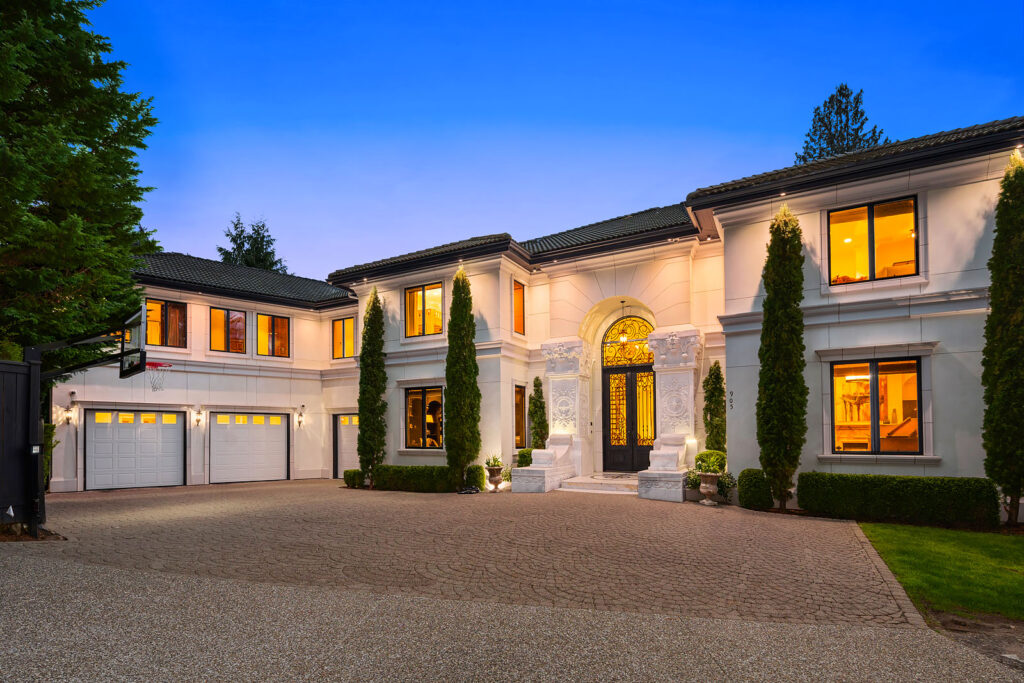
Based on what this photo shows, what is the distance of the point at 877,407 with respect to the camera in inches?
471

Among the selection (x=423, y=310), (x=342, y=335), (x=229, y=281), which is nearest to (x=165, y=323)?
(x=229, y=281)

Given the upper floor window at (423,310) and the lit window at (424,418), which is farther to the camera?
the upper floor window at (423,310)

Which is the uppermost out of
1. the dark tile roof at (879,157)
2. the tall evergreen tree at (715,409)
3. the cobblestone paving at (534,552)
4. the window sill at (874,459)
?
the dark tile roof at (879,157)

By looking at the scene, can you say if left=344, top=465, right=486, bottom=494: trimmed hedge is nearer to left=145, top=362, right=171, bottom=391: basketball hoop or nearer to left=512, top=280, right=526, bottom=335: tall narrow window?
left=512, top=280, right=526, bottom=335: tall narrow window

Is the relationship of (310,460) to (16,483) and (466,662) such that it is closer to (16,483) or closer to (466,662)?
(16,483)

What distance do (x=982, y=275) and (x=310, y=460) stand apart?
21.3 meters

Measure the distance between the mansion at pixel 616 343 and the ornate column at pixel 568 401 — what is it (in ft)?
0.21

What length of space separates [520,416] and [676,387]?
4.97 m

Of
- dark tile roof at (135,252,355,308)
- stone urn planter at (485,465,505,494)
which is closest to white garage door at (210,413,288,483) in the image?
dark tile roof at (135,252,355,308)

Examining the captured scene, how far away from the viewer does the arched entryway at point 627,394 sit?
17.1 m

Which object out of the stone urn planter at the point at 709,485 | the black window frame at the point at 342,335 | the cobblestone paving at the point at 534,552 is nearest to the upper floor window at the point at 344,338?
the black window frame at the point at 342,335

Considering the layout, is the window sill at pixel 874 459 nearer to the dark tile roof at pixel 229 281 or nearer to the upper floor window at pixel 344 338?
the dark tile roof at pixel 229 281

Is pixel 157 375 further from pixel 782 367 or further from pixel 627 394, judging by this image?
pixel 782 367

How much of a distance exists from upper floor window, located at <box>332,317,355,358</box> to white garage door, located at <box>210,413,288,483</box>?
128 inches
